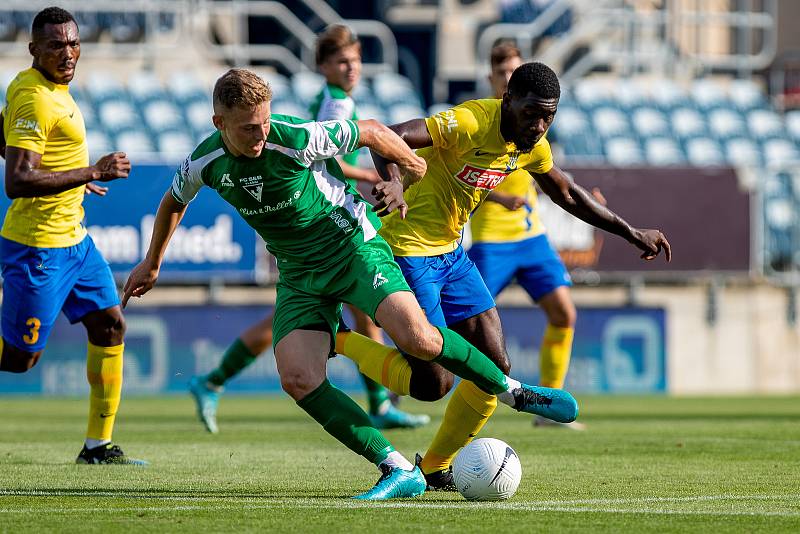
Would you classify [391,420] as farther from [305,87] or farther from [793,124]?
[793,124]

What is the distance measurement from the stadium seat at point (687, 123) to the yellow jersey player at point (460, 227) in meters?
14.3

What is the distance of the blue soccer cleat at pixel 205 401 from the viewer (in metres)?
11.0

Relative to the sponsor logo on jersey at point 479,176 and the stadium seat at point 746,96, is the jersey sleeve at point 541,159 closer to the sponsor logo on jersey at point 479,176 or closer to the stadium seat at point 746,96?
the sponsor logo on jersey at point 479,176

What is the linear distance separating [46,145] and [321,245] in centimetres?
217

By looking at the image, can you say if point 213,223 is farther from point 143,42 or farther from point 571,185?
point 571,185

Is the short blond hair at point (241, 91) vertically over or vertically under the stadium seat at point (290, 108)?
over

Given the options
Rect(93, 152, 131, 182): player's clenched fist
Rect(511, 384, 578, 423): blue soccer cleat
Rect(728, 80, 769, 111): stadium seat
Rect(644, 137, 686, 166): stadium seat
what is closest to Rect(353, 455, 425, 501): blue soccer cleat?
Rect(511, 384, 578, 423): blue soccer cleat

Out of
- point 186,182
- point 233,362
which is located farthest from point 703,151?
point 186,182

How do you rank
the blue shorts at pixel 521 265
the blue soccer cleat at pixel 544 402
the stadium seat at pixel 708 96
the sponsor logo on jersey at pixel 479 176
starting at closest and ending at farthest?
the blue soccer cleat at pixel 544 402 < the sponsor logo on jersey at pixel 479 176 < the blue shorts at pixel 521 265 < the stadium seat at pixel 708 96

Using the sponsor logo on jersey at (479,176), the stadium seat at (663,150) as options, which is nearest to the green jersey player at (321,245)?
the sponsor logo on jersey at (479,176)

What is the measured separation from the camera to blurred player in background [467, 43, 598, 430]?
1088cm

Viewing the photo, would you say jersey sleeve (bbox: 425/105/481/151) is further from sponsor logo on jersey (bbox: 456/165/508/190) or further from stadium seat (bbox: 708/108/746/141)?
stadium seat (bbox: 708/108/746/141)

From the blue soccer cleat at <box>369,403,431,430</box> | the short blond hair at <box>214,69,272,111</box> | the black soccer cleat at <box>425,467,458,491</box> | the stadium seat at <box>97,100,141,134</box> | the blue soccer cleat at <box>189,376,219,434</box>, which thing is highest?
the short blond hair at <box>214,69,272,111</box>

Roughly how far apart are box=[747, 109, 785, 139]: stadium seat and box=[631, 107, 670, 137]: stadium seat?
153cm
